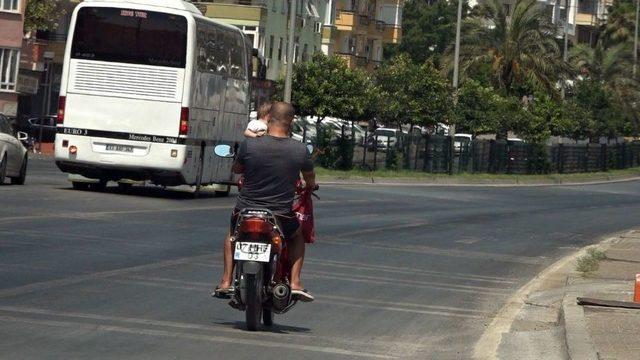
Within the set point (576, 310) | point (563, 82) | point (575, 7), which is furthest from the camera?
point (575, 7)

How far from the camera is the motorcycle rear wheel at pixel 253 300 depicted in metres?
10.9

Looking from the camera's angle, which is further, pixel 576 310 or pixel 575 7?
pixel 575 7

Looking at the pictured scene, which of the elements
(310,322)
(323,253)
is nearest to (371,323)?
(310,322)

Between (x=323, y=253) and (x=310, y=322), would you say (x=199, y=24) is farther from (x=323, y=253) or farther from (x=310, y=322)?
(x=310, y=322)

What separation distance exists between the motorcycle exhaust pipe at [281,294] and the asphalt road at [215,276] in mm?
289

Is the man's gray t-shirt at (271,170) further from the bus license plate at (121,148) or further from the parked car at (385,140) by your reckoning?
the parked car at (385,140)

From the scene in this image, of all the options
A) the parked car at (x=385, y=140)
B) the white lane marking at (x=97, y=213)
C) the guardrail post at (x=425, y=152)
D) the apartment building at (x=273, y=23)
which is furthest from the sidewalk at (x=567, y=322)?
the apartment building at (x=273, y=23)

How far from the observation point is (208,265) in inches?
656

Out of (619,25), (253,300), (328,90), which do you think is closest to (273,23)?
(328,90)

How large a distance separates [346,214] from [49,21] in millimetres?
36756

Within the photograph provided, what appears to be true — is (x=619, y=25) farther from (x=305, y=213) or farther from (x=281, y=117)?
(x=281, y=117)

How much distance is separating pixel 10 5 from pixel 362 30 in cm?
4139

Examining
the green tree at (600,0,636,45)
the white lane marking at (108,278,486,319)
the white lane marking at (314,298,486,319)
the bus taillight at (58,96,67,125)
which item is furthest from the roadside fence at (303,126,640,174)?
the white lane marking at (314,298,486,319)

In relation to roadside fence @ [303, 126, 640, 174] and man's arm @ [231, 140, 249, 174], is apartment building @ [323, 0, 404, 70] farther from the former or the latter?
man's arm @ [231, 140, 249, 174]
